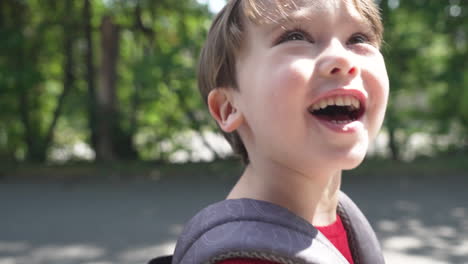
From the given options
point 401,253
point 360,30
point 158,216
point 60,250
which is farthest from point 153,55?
point 360,30

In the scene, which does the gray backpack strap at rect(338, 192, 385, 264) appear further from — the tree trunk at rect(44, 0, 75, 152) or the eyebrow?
the tree trunk at rect(44, 0, 75, 152)

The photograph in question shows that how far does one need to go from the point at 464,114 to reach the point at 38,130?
7378mm

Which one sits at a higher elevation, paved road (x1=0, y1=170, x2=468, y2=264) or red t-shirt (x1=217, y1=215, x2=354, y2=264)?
red t-shirt (x1=217, y1=215, x2=354, y2=264)

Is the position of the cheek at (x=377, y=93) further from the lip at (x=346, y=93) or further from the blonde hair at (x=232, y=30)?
the blonde hair at (x=232, y=30)

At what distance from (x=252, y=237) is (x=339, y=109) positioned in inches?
14.4

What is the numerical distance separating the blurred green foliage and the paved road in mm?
1078

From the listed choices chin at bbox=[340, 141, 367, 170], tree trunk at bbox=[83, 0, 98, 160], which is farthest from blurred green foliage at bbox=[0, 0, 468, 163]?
chin at bbox=[340, 141, 367, 170]

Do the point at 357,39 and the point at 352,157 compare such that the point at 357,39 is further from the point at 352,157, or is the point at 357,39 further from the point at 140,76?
the point at 140,76

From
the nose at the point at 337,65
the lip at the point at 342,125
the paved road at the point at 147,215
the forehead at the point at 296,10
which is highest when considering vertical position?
the forehead at the point at 296,10

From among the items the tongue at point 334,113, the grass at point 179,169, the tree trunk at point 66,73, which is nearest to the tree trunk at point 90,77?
the tree trunk at point 66,73

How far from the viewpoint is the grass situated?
720 centimetres

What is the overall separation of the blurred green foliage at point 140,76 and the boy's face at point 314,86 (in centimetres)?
618

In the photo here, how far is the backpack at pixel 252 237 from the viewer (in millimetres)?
979

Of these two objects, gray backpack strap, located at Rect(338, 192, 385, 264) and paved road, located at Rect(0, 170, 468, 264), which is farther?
paved road, located at Rect(0, 170, 468, 264)
